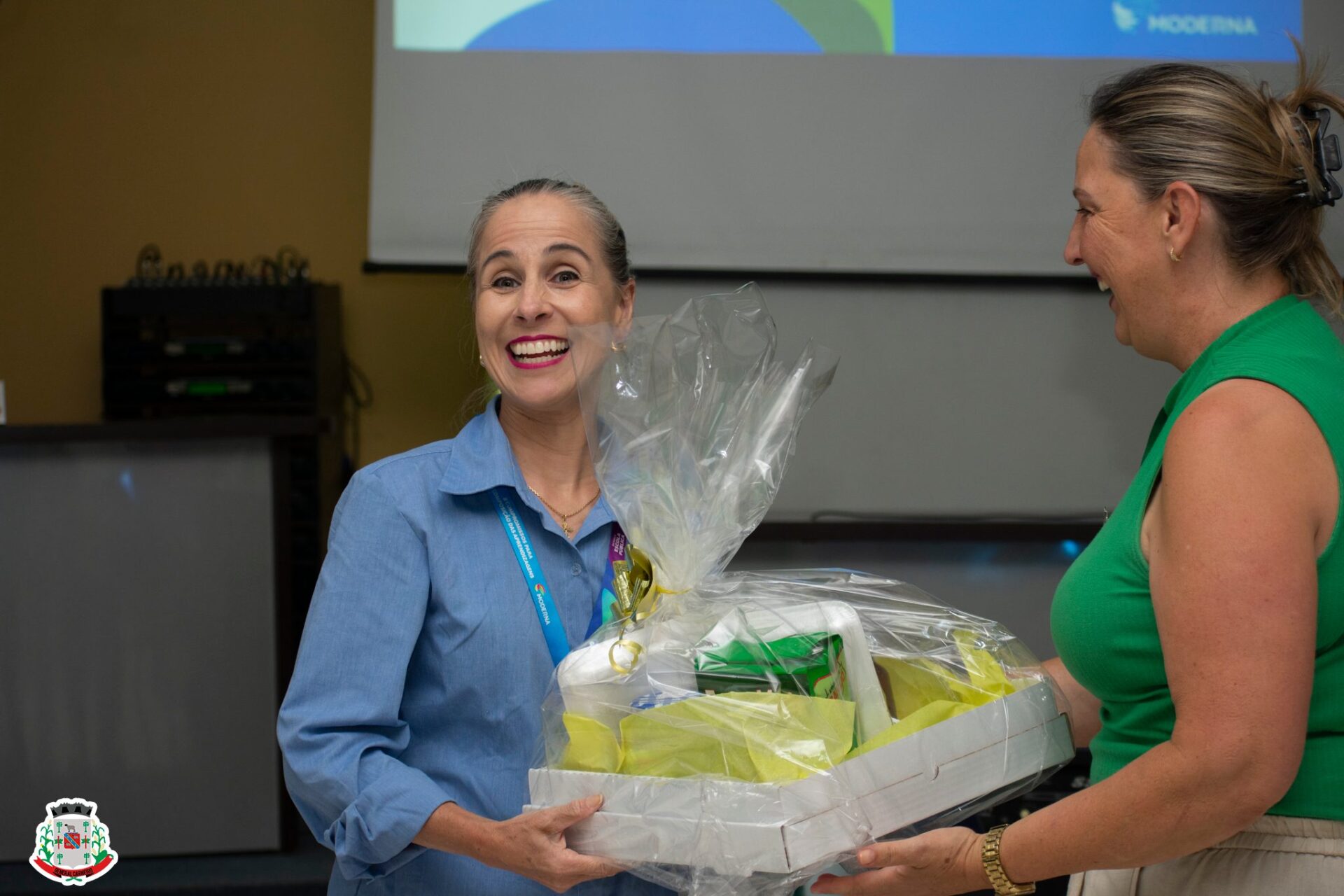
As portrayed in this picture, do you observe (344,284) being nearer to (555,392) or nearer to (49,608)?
(49,608)

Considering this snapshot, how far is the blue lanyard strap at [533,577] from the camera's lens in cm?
113

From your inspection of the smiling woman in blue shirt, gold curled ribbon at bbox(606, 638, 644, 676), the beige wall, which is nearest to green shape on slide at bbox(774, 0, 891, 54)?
the beige wall

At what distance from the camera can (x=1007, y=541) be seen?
2803 mm

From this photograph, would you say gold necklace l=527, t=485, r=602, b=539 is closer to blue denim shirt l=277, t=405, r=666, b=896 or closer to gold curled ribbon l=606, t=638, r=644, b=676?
blue denim shirt l=277, t=405, r=666, b=896

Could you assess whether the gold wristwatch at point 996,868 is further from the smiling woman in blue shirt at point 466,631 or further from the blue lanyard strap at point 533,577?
the blue lanyard strap at point 533,577

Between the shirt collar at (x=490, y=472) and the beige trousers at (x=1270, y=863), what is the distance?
0.64 metres

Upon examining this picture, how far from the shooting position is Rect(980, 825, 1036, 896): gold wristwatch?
0.95 meters

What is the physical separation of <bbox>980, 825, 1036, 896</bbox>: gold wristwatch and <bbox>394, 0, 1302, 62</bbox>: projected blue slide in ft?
7.44

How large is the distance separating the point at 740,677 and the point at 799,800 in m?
0.12

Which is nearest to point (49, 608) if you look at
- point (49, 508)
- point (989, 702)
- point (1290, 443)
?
point (49, 508)

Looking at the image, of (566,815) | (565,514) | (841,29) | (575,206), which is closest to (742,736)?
(566,815)

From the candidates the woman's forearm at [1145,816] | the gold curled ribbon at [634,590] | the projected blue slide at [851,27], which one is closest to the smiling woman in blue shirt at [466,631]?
the gold curled ribbon at [634,590]

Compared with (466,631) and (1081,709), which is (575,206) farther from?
(1081,709)

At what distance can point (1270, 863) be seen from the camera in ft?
3.09
